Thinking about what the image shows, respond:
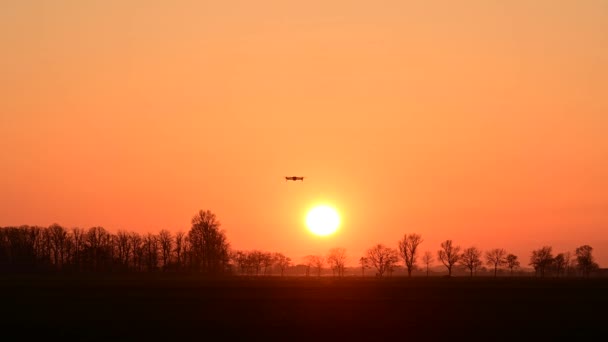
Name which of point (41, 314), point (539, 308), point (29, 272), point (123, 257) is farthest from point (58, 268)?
point (539, 308)

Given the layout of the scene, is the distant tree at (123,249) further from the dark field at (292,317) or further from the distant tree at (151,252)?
the dark field at (292,317)

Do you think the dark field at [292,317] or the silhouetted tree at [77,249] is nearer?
the dark field at [292,317]

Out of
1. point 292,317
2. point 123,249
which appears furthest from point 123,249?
point 292,317

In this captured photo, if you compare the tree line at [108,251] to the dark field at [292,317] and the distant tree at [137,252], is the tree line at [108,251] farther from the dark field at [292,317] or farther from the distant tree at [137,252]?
the dark field at [292,317]

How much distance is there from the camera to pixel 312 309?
49125mm

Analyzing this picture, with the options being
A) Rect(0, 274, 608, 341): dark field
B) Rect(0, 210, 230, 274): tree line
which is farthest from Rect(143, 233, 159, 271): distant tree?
Rect(0, 274, 608, 341): dark field

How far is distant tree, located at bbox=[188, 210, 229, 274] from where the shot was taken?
15288cm

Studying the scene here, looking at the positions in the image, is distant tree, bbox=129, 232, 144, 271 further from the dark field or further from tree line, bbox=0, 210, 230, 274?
the dark field

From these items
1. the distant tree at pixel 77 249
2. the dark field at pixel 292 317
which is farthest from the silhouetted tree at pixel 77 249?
the dark field at pixel 292 317

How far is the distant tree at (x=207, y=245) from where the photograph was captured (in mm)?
152875

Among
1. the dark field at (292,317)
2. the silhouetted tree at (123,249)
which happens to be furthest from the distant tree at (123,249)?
the dark field at (292,317)

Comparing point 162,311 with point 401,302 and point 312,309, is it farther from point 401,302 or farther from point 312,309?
point 401,302

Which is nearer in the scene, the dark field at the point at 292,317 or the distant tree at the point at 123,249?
the dark field at the point at 292,317

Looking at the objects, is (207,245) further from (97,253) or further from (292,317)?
(292,317)
